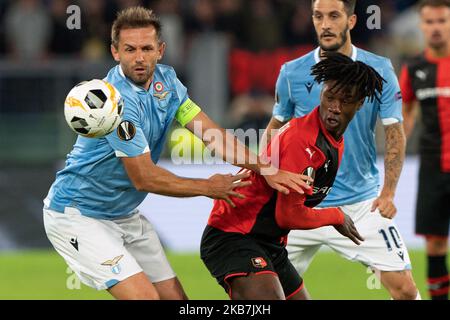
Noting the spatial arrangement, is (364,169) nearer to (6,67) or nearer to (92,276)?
(92,276)

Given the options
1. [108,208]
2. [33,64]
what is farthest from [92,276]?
[33,64]

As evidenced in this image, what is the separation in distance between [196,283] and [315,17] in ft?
15.8

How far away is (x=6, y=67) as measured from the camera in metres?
14.8

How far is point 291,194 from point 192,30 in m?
9.68

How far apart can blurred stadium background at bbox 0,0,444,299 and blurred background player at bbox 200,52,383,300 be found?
5217 millimetres

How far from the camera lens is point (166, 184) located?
261 inches

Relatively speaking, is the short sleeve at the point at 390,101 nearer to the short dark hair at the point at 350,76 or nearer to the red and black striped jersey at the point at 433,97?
the short dark hair at the point at 350,76

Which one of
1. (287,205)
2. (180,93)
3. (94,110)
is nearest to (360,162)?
(287,205)

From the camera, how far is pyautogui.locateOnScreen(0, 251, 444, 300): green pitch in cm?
1091

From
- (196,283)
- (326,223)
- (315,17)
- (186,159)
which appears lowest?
(196,283)

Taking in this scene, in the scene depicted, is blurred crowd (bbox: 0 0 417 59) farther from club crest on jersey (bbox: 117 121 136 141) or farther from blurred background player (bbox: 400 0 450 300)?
club crest on jersey (bbox: 117 121 136 141)

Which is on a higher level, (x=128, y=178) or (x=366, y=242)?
(x=128, y=178)

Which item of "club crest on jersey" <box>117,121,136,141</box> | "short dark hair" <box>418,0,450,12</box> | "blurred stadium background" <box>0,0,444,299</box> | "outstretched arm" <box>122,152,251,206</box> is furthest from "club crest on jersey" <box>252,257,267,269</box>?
"blurred stadium background" <box>0,0,444,299</box>

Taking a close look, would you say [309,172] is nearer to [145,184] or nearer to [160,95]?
[145,184]
